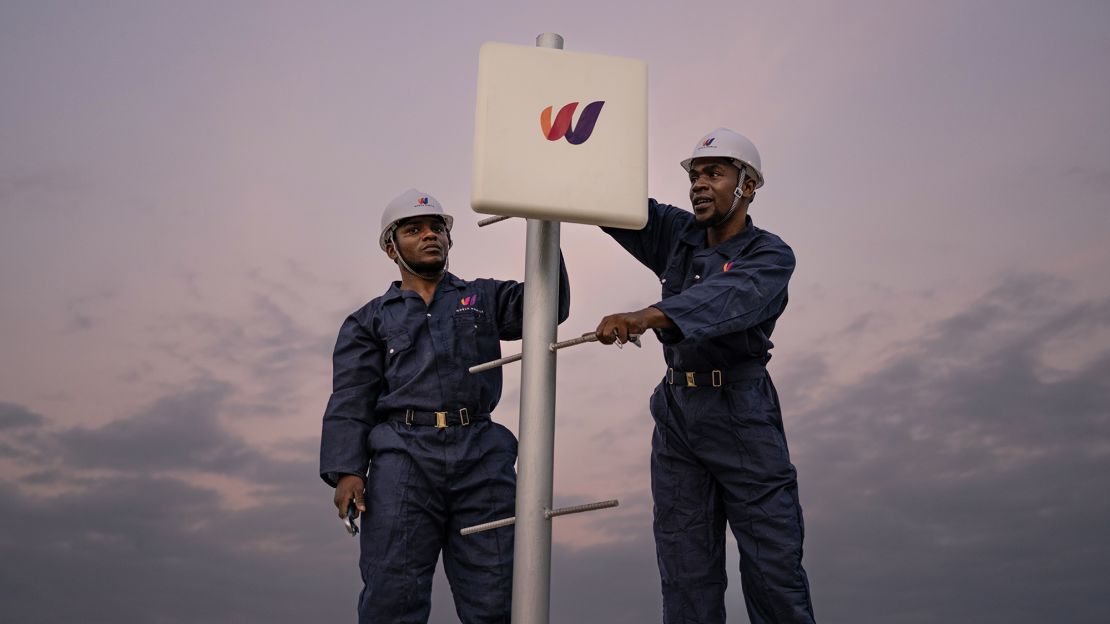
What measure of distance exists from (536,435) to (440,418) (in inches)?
23.5

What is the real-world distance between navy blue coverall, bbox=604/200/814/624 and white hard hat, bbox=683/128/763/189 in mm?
254

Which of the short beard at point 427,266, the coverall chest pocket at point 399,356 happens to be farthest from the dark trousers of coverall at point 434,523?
the short beard at point 427,266

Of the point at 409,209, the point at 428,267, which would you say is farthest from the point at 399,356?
the point at 409,209

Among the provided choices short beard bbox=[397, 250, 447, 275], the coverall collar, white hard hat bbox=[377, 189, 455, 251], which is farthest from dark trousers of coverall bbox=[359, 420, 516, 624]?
white hard hat bbox=[377, 189, 455, 251]

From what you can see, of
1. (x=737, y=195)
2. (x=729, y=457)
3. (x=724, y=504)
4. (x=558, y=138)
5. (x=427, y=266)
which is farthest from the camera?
(x=427, y=266)

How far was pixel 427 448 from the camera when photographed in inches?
173

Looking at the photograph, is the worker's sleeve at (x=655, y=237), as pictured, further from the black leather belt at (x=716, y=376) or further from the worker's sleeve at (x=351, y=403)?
the worker's sleeve at (x=351, y=403)

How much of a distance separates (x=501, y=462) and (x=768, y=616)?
1.16 m

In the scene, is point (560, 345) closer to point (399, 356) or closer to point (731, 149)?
point (399, 356)

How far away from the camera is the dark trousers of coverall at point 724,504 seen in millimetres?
4258

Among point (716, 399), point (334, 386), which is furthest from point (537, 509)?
point (334, 386)

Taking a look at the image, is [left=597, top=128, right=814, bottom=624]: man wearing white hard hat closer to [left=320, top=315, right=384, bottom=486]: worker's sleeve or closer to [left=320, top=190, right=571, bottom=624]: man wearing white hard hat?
[left=320, top=190, right=571, bottom=624]: man wearing white hard hat

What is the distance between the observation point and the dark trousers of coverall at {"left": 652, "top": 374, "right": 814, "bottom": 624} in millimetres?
4258

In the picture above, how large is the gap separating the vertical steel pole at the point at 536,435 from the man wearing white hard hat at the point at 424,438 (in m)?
0.32
